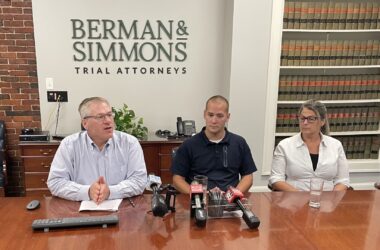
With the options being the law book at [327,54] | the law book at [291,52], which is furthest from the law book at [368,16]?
the law book at [291,52]

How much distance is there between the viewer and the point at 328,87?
3.67 metres

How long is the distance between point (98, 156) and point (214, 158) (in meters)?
0.78

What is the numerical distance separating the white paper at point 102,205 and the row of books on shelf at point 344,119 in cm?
242

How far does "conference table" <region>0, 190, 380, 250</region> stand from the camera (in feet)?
4.57

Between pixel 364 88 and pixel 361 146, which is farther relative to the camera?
pixel 361 146

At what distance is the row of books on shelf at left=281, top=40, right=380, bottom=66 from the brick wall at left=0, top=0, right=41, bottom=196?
8.70 feet

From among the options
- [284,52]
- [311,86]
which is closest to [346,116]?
[311,86]

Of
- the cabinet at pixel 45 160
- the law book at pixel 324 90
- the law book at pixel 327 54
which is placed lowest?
the cabinet at pixel 45 160

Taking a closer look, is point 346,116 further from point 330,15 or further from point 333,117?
point 330,15

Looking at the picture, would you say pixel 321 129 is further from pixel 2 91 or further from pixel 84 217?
pixel 2 91

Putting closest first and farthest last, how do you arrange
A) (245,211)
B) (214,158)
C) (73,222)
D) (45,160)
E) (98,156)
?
(73,222)
(245,211)
(98,156)
(214,158)
(45,160)

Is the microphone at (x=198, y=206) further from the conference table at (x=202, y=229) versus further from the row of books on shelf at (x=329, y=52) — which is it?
the row of books on shelf at (x=329, y=52)

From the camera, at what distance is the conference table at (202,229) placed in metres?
1.39

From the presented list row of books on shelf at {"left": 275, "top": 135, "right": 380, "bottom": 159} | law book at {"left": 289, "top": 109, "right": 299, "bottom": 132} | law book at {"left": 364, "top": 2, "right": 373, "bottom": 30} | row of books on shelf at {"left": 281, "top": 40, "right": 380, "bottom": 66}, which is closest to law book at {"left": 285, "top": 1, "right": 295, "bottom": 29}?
row of books on shelf at {"left": 281, "top": 40, "right": 380, "bottom": 66}
